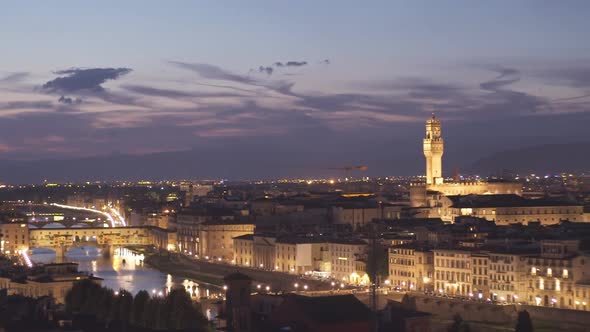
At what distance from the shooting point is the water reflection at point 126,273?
49406 mm

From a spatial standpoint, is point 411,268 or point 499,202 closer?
point 411,268

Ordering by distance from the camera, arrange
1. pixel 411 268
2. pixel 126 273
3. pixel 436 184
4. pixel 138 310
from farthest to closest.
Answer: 1. pixel 436 184
2. pixel 126 273
3. pixel 411 268
4. pixel 138 310

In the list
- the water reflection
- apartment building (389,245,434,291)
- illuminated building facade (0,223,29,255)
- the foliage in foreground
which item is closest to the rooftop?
the water reflection

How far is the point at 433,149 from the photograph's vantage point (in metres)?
72.4

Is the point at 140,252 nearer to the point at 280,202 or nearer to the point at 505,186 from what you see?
the point at 280,202

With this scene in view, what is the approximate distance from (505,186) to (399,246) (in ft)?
96.4

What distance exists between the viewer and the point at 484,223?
54.4 m

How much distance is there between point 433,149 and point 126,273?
21.5m

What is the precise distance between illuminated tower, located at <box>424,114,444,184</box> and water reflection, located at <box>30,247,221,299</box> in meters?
17.0

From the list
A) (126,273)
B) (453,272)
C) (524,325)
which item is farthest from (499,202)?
(524,325)

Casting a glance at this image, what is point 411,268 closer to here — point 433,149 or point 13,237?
point 433,149

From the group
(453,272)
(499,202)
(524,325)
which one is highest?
(499,202)

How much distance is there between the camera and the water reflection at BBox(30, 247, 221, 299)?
49406mm

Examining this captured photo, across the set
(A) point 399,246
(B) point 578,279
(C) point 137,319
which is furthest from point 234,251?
(C) point 137,319
